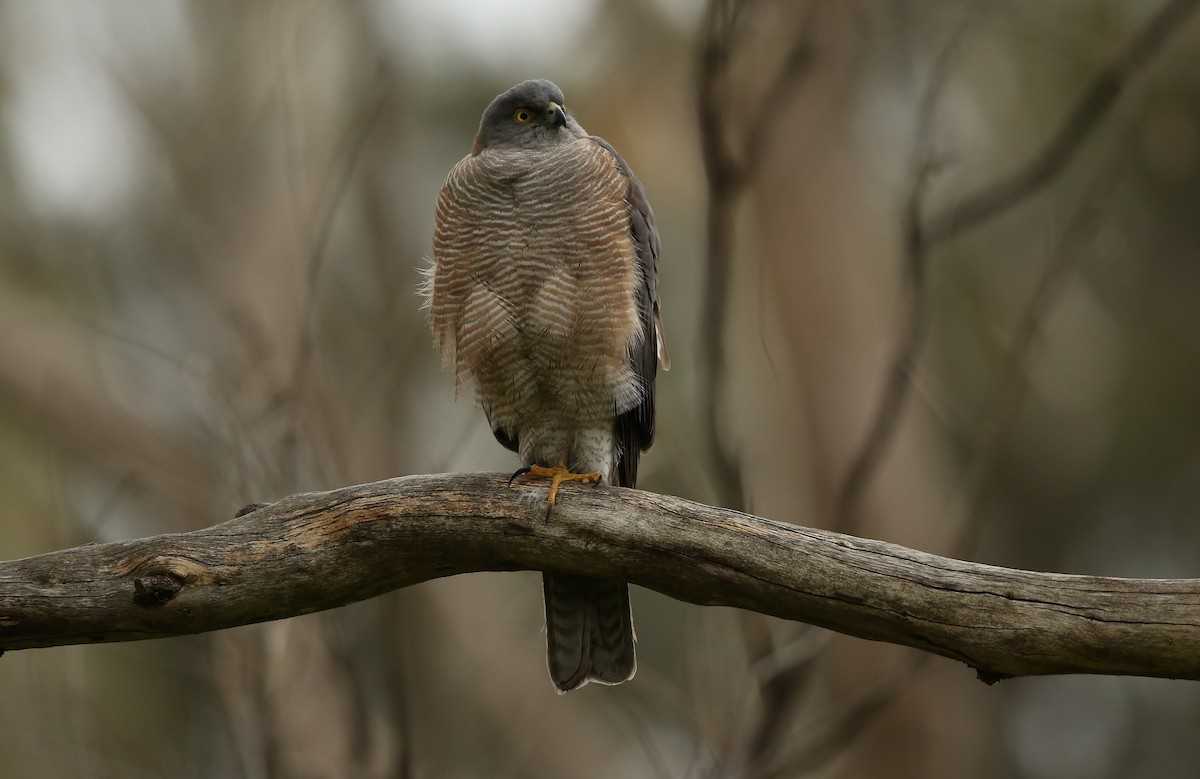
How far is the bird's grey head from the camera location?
4.85m

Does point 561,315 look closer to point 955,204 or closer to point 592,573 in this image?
point 592,573

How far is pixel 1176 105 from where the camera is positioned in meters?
10.4

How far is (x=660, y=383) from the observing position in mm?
11242

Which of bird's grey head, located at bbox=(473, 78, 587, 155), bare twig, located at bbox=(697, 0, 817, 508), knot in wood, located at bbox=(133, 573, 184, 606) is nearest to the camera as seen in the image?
knot in wood, located at bbox=(133, 573, 184, 606)

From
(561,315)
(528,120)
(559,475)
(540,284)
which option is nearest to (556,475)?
(559,475)

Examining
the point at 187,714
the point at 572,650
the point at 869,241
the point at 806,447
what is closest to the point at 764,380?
the point at 806,447

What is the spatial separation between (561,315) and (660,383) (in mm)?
6885

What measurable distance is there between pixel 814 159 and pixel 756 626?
12.6 feet

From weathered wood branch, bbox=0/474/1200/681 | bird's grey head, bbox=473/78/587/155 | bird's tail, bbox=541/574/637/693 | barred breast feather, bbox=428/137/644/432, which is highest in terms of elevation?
bird's grey head, bbox=473/78/587/155

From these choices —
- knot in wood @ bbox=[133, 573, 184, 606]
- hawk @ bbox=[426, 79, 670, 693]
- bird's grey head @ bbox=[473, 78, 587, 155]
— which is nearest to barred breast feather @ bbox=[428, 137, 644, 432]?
hawk @ bbox=[426, 79, 670, 693]

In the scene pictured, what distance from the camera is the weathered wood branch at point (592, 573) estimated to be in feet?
10.2

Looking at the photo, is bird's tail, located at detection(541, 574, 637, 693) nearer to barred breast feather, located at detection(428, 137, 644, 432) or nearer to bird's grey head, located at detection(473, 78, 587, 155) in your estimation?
barred breast feather, located at detection(428, 137, 644, 432)

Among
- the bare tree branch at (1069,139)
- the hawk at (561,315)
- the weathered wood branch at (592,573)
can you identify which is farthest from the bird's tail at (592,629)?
the bare tree branch at (1069,139)

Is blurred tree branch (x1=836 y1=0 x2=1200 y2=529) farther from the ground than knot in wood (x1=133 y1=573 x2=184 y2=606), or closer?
farther from the ground
